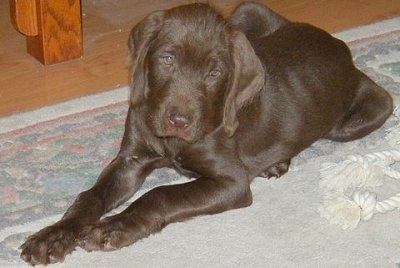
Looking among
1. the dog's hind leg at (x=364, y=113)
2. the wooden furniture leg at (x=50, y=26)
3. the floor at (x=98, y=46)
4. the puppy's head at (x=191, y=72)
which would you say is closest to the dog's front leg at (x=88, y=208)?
the puppy's head at (x=191, y=72)

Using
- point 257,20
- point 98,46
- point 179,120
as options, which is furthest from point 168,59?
point 98,46

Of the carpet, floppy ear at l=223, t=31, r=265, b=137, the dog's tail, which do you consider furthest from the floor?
floppy ear at l=223, t=31, r=265, b=137

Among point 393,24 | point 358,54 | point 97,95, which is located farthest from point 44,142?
point 393,24

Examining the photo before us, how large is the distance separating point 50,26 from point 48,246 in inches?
65.0

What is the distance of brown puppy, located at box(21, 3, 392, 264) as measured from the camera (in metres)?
3.02

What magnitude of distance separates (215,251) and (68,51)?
68.0 inches

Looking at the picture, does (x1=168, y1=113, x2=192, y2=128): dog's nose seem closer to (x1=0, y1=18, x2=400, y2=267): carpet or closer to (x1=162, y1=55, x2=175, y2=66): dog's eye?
(x1=162, y1=55, x2=175, y2=66): dog's eye

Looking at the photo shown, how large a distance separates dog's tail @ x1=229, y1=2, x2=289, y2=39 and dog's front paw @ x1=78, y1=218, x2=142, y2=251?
1317 mm

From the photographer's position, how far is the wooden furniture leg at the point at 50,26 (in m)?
4.26

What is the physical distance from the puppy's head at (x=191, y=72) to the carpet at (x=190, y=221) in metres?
0.34

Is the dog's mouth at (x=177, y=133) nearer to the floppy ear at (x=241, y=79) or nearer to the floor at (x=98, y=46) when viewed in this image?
the floppy ear at (x=241, y=79)

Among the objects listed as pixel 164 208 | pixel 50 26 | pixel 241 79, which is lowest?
pixel 50 26

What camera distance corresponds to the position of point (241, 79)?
124 inches

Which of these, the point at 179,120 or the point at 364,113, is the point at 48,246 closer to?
the point at 179,120
